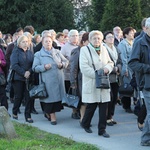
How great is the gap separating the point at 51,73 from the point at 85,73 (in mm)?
1466

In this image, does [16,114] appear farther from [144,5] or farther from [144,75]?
[144,5]

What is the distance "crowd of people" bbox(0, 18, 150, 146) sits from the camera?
7120 mm

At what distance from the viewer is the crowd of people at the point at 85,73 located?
23.4 feet

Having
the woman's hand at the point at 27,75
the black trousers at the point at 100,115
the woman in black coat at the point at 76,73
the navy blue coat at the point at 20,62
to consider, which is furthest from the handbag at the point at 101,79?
the navy blue coat at the point at 20,62

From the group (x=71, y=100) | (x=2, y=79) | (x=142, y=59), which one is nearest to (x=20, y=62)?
(x=2, y=79)

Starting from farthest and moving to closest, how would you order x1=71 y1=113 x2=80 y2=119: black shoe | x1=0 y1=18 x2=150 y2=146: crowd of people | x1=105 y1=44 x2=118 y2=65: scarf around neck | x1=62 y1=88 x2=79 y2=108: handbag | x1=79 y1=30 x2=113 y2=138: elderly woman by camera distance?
x1=71 y1=113 x2=80 y2=119: black shoe
x1=62 y1=88 x2=79 y2=108: handbag
x1=105 y1=44 x2=118 y2=65: scarf around neck
x1=79 y1=30 x2=113 y2=138: elderly woman
x1=0 y1=18 x2=150 y2=146: crowd of people

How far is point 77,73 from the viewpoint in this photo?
8734mm

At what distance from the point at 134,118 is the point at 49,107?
1.96 meters

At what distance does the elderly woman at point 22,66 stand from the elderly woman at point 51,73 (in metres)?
0.22

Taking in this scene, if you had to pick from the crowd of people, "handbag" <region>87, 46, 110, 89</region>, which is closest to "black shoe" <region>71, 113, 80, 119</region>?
the crowd of people

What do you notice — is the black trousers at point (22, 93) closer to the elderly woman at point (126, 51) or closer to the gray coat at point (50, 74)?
the gray coat at point (50, 74)

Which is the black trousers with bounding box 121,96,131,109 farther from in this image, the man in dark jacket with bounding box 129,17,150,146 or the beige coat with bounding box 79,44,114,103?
the man in dark jacket with bounding box 129,17,150,146

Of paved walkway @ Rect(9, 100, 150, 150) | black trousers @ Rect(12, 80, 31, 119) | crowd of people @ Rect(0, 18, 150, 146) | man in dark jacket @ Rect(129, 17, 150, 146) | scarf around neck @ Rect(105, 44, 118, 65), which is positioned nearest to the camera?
man in dark jacket @ Rect(129, 17, 150, 146)

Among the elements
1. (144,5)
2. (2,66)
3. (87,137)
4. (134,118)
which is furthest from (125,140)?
(144,5)
